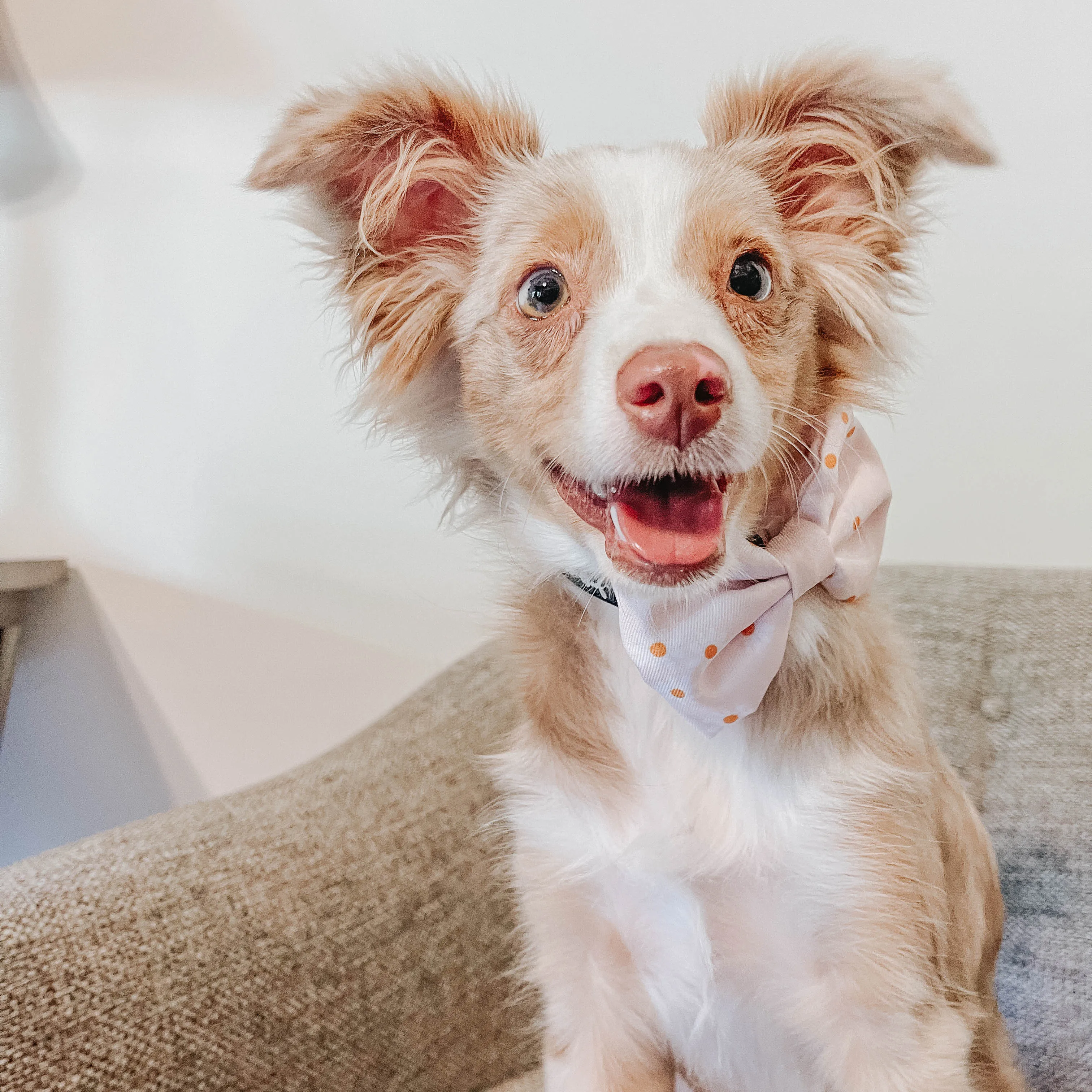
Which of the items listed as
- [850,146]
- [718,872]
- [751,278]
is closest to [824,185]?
[850,146]

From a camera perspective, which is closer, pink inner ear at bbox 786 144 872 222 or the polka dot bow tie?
the polka dot bow tie

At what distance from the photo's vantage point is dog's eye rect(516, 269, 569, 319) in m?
1.10

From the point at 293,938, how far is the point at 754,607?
834mm

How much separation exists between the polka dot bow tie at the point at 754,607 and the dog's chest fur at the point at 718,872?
8 centimetres

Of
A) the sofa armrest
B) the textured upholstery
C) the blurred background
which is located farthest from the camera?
the blurred background

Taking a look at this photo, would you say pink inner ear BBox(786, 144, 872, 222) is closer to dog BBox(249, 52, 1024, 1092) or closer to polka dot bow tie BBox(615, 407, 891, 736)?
dog BBox(249, 52, 1024, 1092)

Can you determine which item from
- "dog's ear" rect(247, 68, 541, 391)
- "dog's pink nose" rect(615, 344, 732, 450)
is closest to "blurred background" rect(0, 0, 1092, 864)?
"dog's ear" rect(247, 68, 541, 391)

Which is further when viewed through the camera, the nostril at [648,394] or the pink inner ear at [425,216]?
the pink inner ear at [425,216]

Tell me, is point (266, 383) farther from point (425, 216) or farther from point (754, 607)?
point (754, 607)

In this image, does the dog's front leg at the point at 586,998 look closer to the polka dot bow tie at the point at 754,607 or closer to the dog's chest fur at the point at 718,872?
the dog's chest fur at the point at 718,872

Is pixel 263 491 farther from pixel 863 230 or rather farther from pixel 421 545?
pixel 863 230

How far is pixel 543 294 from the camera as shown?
3.64 ft

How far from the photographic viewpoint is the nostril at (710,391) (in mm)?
902

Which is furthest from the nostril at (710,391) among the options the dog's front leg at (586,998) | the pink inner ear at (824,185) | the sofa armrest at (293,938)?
the sofa armrest at (293,938)
